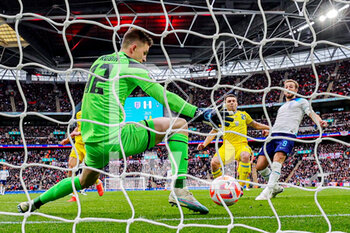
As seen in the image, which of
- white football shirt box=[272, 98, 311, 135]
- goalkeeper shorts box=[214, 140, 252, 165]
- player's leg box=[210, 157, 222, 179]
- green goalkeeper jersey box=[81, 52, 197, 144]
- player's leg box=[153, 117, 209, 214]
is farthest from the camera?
goalkeeper shorts box=[214, 140, 252, 165]

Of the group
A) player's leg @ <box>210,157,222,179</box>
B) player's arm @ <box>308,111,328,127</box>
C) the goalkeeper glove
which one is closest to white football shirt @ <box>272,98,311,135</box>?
player's leg @ <box>210,157,222,179</box>

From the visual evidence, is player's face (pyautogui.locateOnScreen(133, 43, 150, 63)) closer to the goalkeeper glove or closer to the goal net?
the goalkeeper glove

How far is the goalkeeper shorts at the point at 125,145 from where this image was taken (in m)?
2.98

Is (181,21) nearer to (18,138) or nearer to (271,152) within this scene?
(271,152)

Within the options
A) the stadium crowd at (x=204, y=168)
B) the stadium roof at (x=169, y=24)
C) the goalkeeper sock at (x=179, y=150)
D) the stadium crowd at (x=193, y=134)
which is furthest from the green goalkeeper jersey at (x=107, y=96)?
the stadium crowd at (x=193, y=134)

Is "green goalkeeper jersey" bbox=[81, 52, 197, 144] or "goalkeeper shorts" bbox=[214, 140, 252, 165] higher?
"green goalkeeper jersey" bbox=[81, 52, 197, 144]

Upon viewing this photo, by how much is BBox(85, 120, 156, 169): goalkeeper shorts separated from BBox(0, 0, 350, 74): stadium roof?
31.2 feet

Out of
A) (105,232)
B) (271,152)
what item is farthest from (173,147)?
(271,152)

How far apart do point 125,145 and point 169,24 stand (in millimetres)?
16402

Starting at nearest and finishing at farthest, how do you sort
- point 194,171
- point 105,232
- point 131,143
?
point 105,232
point 131,143
point 194,171

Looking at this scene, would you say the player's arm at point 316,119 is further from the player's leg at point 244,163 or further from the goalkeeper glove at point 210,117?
the player's leg at point 244,163

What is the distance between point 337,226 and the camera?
282 cm

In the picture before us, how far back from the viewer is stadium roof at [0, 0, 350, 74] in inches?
622

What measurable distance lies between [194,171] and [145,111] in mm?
Answer: 7244
